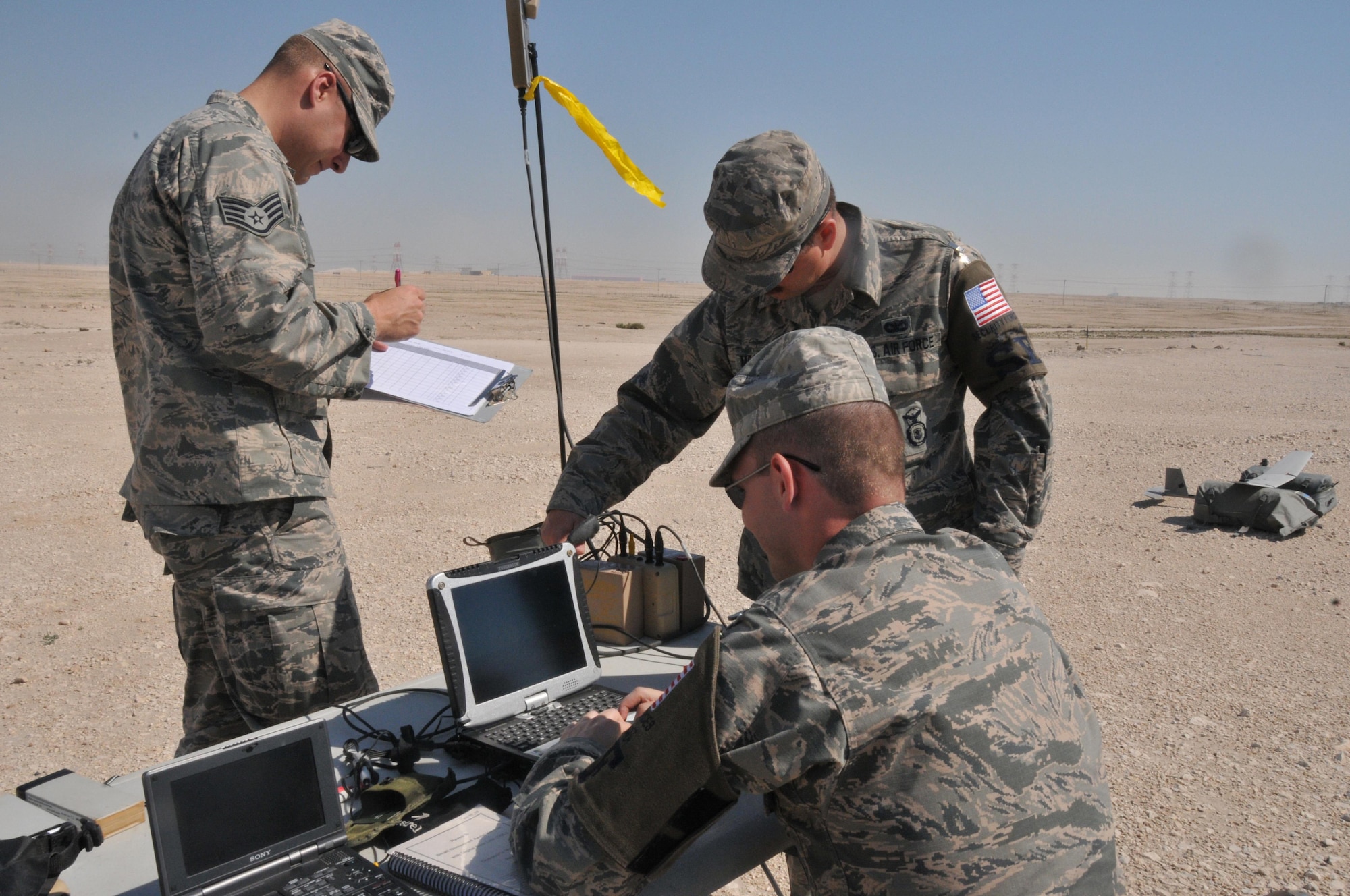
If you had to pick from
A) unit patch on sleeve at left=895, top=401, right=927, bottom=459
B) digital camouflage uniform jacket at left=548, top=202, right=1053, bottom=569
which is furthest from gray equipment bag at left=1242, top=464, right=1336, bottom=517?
unit patch on sleeve at left=895, top=401, right=927, bottom=459

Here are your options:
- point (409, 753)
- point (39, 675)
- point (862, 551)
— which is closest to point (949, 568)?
point (862, 551)

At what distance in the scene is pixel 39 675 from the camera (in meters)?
5.11

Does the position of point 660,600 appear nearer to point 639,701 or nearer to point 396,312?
point 639,701

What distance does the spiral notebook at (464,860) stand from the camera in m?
1.67

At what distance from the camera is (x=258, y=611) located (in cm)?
256

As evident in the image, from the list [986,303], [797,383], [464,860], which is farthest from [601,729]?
[986,303]

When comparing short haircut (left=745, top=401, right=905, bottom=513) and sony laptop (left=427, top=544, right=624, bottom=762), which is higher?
short haircut (left=745, top=401, right=905, bottom=513)

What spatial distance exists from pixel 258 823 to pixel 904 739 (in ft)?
3.46

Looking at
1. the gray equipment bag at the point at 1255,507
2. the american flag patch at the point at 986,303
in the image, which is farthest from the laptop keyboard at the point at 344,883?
the gray equipment bag at the point at 1255,507

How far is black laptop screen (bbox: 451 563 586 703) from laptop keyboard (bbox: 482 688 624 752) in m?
0.07

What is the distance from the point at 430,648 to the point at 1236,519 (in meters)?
6.03

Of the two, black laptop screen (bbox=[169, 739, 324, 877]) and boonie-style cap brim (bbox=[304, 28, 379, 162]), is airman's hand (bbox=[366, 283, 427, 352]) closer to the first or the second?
boonie-style cap brim (bbox=[304, 28, 379, 162])

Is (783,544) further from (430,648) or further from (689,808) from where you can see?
(430,648)

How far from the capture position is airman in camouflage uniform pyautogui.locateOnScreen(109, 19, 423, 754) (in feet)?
7.77
